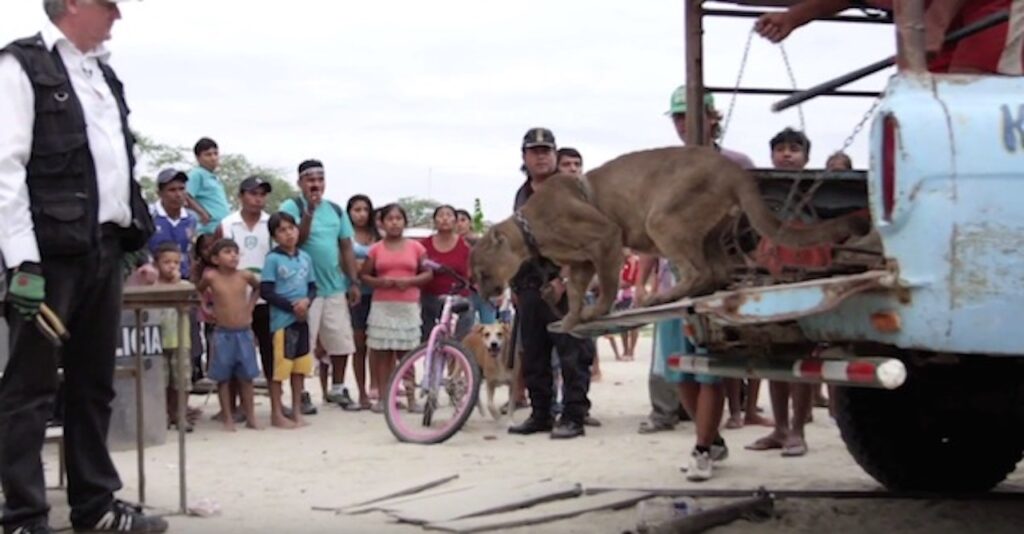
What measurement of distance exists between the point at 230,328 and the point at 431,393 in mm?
1525

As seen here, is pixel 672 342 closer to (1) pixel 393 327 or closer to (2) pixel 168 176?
(1) pixel 393 327

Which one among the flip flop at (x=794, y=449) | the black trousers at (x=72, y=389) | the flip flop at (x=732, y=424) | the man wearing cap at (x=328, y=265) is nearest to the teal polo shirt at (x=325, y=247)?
the man wearing cap at (x=328, y=265)

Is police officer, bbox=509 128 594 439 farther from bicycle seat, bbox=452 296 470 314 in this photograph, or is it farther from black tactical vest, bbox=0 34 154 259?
black tactical vest, bbox=0 34 154 259

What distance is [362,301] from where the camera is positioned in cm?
1169

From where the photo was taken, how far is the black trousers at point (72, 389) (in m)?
A: 5.15

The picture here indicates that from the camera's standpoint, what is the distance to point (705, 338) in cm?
571

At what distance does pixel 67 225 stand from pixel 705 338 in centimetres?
252

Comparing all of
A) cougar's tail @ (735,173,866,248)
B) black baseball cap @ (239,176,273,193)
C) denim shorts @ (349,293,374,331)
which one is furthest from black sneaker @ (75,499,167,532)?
denim shorts @ (349,293,374,331)

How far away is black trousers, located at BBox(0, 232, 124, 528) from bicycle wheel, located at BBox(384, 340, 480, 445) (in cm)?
379

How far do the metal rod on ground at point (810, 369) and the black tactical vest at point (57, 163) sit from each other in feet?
7.91

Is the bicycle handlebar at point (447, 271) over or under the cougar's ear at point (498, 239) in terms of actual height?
under

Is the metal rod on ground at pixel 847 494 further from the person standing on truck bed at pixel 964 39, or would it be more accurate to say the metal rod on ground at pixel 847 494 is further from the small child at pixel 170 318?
the small child at pixel 170 318

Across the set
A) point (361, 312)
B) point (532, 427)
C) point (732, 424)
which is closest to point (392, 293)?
point (361, 312)

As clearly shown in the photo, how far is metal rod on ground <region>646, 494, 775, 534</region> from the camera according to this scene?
5.59 metres
